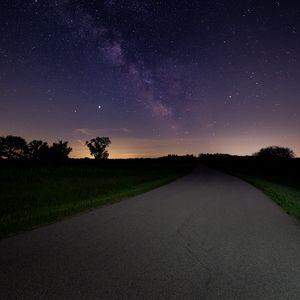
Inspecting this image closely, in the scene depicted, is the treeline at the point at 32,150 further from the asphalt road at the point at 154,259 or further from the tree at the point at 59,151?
the asphalt road at the point at 154,259

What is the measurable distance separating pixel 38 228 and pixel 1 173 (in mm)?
23429

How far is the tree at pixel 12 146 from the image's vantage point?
4674 inches

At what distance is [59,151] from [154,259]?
129056 mm

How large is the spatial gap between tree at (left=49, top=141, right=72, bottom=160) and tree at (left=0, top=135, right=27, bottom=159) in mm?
11458

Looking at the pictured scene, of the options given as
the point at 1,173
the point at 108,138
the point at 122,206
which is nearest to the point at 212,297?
the point at 122,206

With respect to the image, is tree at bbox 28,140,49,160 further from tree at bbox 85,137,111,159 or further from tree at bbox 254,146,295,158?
tree at bbox 254,146,295,158

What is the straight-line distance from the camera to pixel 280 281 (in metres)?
4.66

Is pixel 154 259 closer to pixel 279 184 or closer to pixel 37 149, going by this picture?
pixel 279 184

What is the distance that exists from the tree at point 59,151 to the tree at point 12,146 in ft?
37.6

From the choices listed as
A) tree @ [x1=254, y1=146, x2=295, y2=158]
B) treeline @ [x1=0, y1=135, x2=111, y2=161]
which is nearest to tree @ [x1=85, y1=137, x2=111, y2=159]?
treeline @ [x1=0, y1=135, x2=111, y2=161]

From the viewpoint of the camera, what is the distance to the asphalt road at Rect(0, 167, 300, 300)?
4.25 meters

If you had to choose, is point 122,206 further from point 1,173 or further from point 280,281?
point 1,173

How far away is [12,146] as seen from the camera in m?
121

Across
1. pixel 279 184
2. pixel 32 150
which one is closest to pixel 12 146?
pixel 32 150
